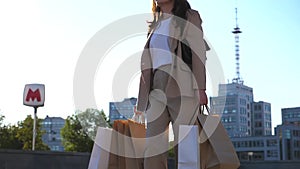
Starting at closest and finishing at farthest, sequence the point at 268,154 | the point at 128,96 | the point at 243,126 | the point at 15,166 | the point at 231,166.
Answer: the point at 231,166 < the point at 128,96 < the point at 15,166 < the point at 268,154 < the point at 243,126

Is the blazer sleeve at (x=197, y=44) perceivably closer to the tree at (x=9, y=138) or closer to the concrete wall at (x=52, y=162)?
the concrete wall at (x=52, y=162)

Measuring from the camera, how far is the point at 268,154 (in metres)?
132

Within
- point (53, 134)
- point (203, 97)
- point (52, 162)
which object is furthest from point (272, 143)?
point (203, 97)

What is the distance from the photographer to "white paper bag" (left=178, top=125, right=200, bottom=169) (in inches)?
141

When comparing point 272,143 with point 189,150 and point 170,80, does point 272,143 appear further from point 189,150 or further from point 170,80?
point 189,150

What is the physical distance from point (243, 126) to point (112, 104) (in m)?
152

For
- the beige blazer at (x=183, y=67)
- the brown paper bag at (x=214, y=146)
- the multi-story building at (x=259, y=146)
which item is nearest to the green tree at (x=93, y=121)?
the beige blazer at (x=183, y=67)

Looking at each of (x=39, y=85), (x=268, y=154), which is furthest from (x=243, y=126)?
(x=39, y=85)

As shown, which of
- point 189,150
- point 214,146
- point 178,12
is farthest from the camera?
point 178,12

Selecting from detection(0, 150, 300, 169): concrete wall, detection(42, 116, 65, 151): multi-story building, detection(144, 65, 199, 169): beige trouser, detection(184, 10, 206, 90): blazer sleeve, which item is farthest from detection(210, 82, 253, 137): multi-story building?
detection(144, 65, 199, 169): beige trouser

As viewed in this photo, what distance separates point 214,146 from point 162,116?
1.52 feet

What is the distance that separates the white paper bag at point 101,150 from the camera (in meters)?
4.20

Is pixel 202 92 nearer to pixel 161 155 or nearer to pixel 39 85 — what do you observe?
pixel 161 155

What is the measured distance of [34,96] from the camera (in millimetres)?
12422
